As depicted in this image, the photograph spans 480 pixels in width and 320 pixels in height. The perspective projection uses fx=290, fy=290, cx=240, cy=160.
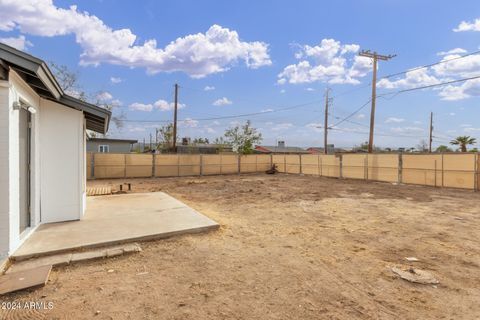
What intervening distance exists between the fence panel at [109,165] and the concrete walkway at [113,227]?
1207 centimetres

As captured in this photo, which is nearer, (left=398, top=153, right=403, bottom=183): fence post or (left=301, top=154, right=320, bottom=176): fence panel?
(left=398, top=153, right=403, bottom=183): fence post

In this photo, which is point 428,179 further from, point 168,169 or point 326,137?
point 168,169

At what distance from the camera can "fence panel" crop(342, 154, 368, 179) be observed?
1806 centimetres

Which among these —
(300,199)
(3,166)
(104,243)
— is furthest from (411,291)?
(300,199)

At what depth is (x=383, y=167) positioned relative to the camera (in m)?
17.0

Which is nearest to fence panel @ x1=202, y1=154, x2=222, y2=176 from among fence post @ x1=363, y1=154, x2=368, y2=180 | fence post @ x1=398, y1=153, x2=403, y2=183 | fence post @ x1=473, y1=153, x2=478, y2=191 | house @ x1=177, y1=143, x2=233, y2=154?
fence post @ x1=363, y1=154, x2=368, y2=180

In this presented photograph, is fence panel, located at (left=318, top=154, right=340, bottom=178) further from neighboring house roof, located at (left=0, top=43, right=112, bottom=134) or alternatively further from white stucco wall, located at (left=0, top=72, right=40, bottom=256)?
white stucco wall, located at (left=0, top=72, right=40, bottom=256)

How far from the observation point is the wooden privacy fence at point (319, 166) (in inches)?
551

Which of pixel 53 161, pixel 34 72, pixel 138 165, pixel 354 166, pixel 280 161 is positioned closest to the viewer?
pixel 34 72

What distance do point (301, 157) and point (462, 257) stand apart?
18.4m

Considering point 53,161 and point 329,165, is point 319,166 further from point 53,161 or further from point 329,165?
point 53,161

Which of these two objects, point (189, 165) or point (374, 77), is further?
point (189, 165)

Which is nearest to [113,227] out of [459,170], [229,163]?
[459,170]

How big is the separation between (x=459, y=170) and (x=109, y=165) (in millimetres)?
19507
